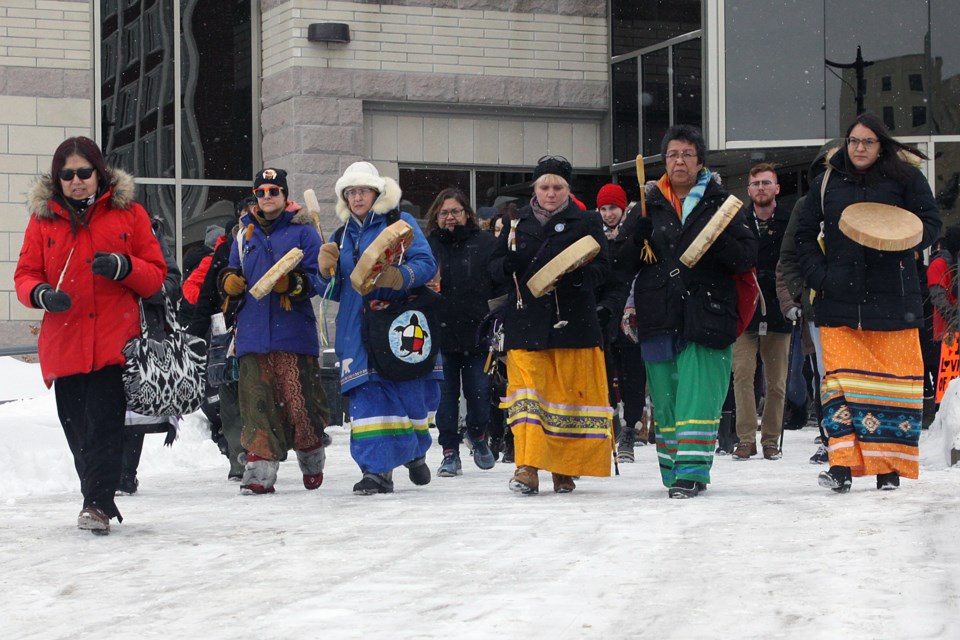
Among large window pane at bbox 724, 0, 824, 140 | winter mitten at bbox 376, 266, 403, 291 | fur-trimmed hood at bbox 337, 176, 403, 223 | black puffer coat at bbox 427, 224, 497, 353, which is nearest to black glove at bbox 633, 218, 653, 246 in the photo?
winter mitten at bbox 376, 266, 403, 291

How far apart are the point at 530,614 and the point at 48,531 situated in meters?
3.36

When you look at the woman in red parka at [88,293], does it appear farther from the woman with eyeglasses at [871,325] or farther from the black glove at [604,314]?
the woman with eyeglasses at [871,325]

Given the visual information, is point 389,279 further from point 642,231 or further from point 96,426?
point 96,426

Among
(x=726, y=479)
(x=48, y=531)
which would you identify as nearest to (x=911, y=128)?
(x=726, y=479)

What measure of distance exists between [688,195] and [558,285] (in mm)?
832

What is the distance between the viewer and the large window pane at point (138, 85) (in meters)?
19.2

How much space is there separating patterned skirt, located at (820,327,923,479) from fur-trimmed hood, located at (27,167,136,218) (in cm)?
364

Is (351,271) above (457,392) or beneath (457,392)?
above

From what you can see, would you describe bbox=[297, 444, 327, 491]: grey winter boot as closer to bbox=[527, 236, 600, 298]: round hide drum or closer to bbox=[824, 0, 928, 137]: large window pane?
bbox=[527, 236, 600, 298]: round hide drum

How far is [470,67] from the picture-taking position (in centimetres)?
1956

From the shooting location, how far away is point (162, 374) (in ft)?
25.0

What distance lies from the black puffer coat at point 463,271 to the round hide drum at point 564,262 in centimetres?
232

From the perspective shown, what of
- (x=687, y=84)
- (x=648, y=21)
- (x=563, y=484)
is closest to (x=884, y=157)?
(x=563, y=484)

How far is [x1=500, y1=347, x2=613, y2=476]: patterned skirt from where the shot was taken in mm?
8961
